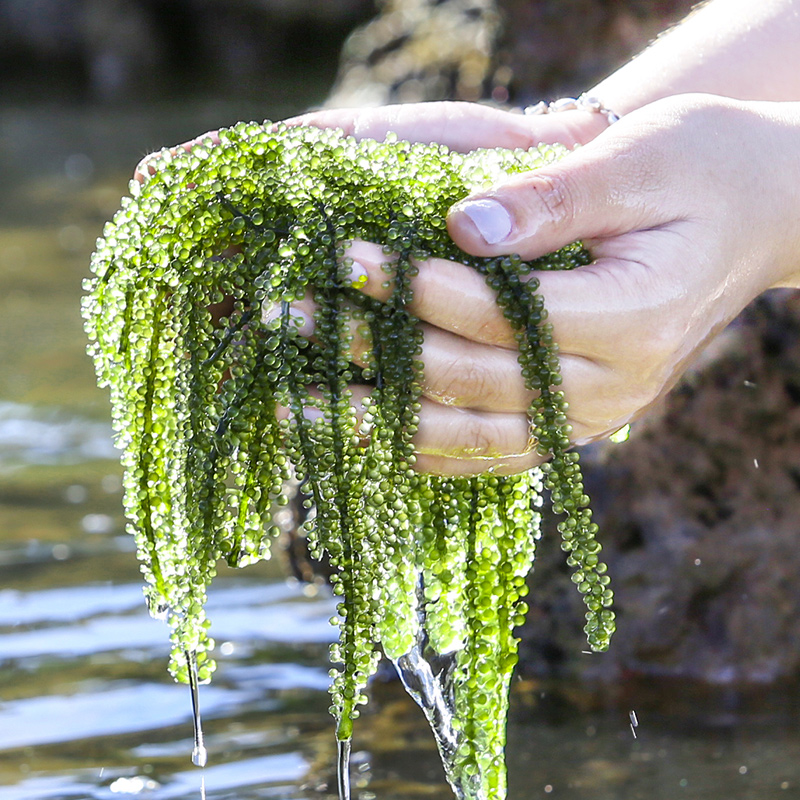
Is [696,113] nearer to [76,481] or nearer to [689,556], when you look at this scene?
[689,556]

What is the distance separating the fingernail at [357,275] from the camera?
2070 millimetres

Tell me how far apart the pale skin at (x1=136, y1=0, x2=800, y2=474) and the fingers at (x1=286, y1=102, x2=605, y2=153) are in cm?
59

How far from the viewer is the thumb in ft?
6.88

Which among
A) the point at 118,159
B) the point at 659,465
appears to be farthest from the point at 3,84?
the point at 659,465

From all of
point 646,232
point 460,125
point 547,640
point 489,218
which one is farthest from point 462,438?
point 547,640

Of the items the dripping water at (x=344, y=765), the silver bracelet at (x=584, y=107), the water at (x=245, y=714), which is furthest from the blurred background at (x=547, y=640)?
the silver bracelet at (x=584, y=107)

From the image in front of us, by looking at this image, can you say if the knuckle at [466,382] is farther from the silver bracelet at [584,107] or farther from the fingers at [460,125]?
the silver bracelet at [584,107]

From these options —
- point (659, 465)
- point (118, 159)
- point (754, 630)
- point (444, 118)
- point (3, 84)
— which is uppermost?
point (3, 84)

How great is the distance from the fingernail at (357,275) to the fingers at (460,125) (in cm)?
74

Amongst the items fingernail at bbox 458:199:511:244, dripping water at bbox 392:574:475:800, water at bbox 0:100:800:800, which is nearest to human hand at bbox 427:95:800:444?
fingernail at bbox 458:199:511:244

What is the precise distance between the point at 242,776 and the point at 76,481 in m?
2.60

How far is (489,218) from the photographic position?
6.86ft

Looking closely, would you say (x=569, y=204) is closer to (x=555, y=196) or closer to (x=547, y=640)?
(x=555, y=196)

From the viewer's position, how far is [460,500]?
7.71 ft
